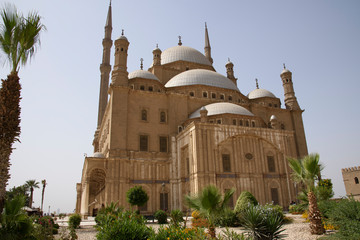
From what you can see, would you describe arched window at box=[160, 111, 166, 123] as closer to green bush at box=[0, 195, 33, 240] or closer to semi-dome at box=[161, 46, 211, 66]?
semi-dome at box=[161, 46, 211, 66]

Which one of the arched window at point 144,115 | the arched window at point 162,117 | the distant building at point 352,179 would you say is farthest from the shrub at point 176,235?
the distant building at point 352,179

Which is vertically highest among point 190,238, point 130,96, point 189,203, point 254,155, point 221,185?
point 130,96

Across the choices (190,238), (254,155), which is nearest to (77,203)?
(254,155)

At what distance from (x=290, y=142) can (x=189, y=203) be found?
66.8 feet

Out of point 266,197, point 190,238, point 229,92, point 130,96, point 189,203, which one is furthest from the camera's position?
point 229,92

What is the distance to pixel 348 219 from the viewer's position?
8461 mm

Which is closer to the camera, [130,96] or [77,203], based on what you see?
[130,96]

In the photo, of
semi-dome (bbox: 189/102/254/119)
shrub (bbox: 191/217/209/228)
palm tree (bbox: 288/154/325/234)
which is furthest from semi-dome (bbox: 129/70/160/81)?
palm tree (bbox: 288/154/325/234)

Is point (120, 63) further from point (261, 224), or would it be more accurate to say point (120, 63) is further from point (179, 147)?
point (261, 224)

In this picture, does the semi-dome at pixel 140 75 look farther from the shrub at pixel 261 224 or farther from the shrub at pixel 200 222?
the shrub at pixel 261 224

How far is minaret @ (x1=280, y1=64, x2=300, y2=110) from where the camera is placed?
114 feet

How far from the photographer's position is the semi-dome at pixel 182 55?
38906 millimetres

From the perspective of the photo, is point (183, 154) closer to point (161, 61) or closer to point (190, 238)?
point (161, 61)

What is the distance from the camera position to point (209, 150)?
2336 cm
